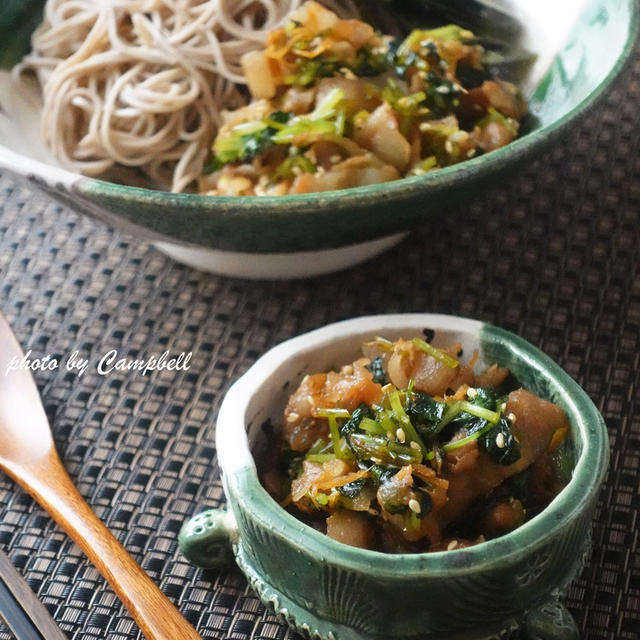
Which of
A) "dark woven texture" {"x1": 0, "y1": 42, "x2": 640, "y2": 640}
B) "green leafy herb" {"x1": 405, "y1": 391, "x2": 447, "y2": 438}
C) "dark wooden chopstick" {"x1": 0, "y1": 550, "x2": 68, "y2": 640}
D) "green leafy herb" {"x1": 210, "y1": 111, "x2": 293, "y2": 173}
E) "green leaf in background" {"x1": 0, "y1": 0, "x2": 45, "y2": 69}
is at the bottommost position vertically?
"dark woven texture" {"x1": 0, "y1": 42, "x2": 640, "y2": 640}

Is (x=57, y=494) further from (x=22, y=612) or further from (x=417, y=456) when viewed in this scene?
(x=417, y=456)

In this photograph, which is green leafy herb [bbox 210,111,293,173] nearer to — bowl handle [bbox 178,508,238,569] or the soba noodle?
the soba noodle

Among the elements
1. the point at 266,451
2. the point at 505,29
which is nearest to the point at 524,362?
the point at 266,451

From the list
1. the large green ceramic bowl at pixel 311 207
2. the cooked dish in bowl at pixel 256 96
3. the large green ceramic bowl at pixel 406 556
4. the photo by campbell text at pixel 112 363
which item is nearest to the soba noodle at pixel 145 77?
the cooked dish in bowl at pixel 256 96

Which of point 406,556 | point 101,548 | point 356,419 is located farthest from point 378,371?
point 101,548

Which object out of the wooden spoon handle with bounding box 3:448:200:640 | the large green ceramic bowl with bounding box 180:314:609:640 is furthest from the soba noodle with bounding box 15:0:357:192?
the large green ceramic bowl with bounding box 180:314:609:640
